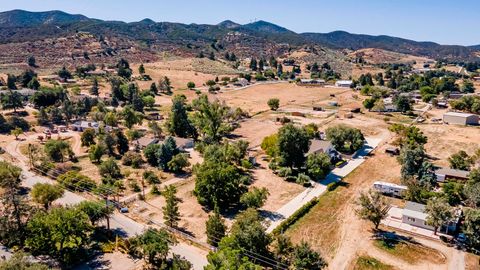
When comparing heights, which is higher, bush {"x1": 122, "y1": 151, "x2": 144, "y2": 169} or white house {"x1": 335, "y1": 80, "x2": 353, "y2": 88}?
white house {"x1": 335, "y1": 80, "x2": 353, "y2": 88}

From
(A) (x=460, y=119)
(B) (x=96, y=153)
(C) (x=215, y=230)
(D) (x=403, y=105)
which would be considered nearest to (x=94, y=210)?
(C) (x=215, y=230)

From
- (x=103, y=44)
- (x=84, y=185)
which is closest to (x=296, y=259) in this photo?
(x=84, y=185)

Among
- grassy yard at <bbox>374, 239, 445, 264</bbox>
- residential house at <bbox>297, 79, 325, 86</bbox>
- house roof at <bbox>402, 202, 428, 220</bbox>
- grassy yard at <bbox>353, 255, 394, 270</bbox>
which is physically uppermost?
residential house at <bbox>297, 79, 325, 86</bbox>

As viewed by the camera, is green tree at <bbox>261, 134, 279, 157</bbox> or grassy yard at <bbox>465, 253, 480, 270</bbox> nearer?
grassy yard at <bbox>465, 253, 480, 270</bbox>

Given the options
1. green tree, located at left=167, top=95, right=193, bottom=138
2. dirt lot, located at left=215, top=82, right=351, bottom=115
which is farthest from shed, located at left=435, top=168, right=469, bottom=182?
dirt lot, located at left=215, top=82, right=351, bottom=115

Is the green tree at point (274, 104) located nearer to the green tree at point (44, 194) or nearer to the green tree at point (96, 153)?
the green tree at point (96, 153)

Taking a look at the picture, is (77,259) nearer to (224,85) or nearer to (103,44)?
(224,85)

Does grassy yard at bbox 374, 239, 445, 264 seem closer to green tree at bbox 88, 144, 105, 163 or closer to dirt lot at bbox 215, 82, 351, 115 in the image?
green tree at bbox 88, 144, 105, 163
